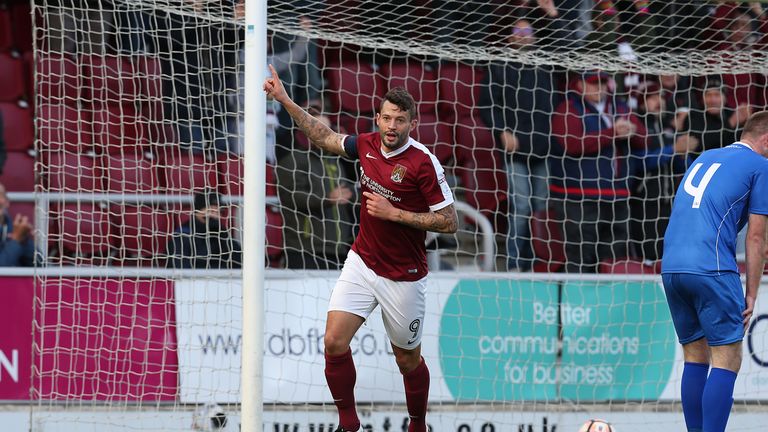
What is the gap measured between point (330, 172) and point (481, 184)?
1445 mm

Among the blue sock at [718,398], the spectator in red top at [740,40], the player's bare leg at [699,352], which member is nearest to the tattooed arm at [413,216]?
the player's bare leg at [699,352]

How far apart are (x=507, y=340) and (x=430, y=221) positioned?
2115 millimetres

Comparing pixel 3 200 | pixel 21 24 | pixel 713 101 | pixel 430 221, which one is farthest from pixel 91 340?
pixel 713 101

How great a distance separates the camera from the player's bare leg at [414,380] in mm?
6242

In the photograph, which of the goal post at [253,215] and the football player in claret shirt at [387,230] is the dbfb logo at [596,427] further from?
the goal post at [253,215]

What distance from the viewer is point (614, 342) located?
7766 millimetres

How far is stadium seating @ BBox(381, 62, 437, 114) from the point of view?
8867 mm

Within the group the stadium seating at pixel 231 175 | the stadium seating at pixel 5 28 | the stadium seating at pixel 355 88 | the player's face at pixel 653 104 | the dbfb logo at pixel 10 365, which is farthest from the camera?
the stadium seating at pixel 5 28

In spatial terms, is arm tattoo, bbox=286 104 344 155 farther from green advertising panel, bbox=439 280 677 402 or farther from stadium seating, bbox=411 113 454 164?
stadium seating, bbox=411 113 454 164

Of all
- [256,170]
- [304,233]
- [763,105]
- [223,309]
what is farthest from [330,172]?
[763,105]

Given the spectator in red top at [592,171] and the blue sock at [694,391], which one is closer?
the blue sock at [694,391]

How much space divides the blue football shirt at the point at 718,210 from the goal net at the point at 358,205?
6.60ft

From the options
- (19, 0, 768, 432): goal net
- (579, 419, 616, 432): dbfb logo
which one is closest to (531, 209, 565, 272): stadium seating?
(19, 0, 768, 432): goal net

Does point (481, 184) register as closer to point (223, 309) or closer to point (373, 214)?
point (223, 309)
